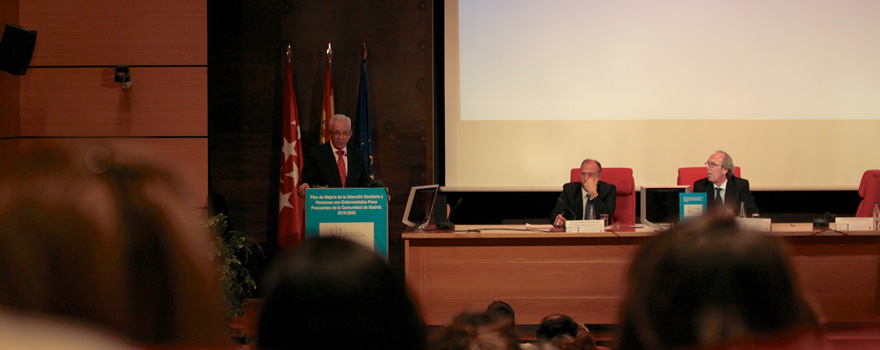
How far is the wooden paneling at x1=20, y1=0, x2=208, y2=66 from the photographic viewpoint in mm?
4680

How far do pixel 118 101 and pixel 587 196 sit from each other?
3.60 meters

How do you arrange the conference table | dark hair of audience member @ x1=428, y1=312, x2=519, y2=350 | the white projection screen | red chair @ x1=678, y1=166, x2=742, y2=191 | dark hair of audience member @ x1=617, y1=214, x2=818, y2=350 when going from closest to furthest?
1. dark hair of audience member @ x1=617, y1=214, x2=818, y2=350
2. dark hair of audience member @ x1=428, y1=312, x2=519, y2=350
3. the conference table
4. red chair @ x1=678, y1=166, x2=742, y2=191
5. the white projection screen

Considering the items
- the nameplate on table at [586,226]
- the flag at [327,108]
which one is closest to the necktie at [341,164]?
the flag at [327,108]

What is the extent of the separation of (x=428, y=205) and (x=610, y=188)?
1.48m

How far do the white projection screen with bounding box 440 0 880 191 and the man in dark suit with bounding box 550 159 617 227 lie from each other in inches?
39.3

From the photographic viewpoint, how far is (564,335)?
233 centimetres

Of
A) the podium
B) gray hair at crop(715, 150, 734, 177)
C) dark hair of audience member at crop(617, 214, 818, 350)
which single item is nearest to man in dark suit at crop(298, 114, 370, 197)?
the podium

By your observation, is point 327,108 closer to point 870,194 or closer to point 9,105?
point 9,105

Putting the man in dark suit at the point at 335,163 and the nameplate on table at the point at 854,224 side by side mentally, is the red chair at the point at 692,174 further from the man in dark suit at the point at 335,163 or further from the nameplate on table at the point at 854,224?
the man in dark suit at the point at 335,163

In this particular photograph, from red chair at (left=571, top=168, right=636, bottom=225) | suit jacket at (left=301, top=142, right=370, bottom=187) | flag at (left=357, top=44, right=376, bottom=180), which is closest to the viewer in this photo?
suit jacket at (left=301, top=142, right=370, bottom=187)

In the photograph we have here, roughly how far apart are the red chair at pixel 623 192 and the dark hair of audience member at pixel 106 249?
4872mm

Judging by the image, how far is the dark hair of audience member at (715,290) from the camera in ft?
1.92

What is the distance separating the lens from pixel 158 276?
49cm

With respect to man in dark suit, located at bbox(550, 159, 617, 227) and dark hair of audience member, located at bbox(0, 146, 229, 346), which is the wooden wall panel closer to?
man in dark suit, located at bbox(550, 159, 617, 227)
